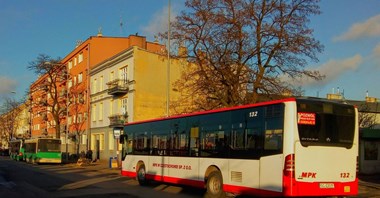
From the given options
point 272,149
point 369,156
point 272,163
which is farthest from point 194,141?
point 369,156

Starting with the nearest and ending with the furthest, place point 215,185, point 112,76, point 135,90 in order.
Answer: point 215,185, point 135,90, point 112,76

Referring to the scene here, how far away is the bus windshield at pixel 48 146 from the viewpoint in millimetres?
46156

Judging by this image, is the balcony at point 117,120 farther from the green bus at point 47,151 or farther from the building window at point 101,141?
the green bus at point 47,151

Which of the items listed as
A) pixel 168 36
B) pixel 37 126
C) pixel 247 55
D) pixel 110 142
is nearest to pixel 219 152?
pixel 247 55

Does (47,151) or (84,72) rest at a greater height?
(84,72)

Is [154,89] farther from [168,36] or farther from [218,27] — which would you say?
A: [218,27]

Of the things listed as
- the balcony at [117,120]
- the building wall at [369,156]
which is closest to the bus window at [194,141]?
the building wall at [369,156]

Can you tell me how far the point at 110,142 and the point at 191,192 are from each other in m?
32.8

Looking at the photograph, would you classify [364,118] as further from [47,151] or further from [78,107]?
[78,107]

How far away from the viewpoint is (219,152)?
14836 millimetres

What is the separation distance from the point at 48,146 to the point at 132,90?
10.7 metres

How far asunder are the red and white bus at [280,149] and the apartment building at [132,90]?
26891 millimetres

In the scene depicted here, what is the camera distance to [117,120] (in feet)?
153

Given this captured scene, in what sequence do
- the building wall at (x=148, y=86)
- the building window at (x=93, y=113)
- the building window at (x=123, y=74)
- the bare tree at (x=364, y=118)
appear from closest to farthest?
the building wall at (x=148, y=86) < the building window at (x=123, y=74) < the bare tree at (x=364, y=118) < the building window at (x=93, y=113)
